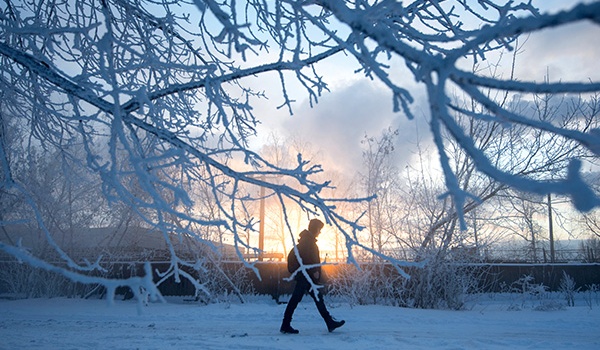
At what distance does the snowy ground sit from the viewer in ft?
18.9

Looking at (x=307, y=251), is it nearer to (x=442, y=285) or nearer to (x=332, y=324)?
(x=332, y=324)

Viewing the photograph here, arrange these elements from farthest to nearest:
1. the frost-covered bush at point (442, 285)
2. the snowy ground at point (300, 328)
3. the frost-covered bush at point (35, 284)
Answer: the frost-covered bush at point (35, 284)
the frost-covered bush at point (442, 285)
the snowy ground at point (300, 328)

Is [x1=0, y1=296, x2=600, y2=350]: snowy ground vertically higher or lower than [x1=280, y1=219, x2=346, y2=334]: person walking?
lower

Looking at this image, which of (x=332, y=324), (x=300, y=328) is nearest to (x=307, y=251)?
(x=332, y=324)

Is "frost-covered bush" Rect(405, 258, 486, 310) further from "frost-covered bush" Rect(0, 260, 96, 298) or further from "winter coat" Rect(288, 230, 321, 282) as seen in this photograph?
"frost-covered bush" Rect(0, 260, 96, 298)

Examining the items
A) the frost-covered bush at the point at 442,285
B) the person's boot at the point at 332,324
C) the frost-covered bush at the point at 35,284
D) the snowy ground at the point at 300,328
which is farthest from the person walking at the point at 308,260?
the frost-covered bush at the point at 35,284

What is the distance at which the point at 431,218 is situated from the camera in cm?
1040

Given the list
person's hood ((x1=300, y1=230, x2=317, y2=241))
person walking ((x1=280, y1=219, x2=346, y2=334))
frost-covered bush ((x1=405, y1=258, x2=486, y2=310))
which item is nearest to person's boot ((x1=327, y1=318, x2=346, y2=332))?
person walking ((x1=280, y1=219, x2=346, y2=334))

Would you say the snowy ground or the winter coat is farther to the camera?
the winter coat

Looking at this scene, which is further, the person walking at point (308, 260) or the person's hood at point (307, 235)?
the person's hood at point (307, 235)

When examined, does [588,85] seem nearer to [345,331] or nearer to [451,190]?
[451,190]

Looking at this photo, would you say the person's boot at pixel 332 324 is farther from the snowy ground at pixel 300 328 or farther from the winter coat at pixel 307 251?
the winter coat at pixel 307 251

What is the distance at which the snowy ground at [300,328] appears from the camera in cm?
575

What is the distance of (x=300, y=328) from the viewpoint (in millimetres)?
6988
